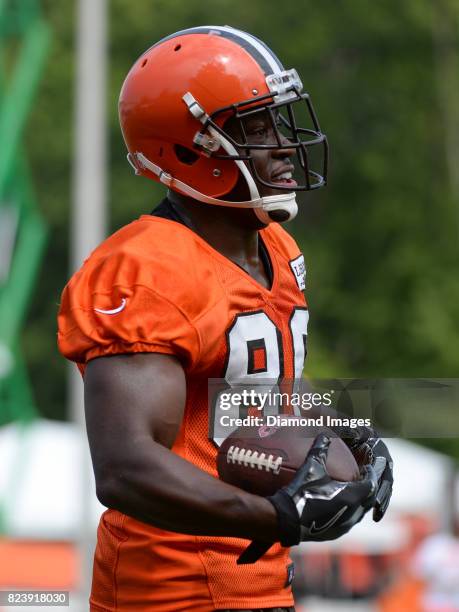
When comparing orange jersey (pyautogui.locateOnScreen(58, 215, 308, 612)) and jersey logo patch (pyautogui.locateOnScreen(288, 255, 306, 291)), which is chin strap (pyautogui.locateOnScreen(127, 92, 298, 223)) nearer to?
orange jersey (pyautogui.locateOnScreen(58, 215, 308, 612))

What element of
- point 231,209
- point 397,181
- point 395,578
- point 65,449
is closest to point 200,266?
point 231,209

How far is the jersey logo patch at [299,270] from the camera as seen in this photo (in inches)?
142

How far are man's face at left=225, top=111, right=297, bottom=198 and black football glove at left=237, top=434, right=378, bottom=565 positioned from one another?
2.34 feet

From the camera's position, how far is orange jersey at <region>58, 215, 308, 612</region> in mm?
3047

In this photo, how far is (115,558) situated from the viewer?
3.28 metres

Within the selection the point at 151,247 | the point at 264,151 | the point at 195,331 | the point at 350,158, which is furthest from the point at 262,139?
the point at 350,158

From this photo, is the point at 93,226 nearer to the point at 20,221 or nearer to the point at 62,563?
the point at 62,563

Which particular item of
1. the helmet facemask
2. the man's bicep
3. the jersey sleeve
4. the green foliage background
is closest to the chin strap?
the helmet facemask

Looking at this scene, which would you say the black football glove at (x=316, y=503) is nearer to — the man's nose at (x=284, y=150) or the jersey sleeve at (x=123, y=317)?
the jersey sleeve at (x=123, y=317)

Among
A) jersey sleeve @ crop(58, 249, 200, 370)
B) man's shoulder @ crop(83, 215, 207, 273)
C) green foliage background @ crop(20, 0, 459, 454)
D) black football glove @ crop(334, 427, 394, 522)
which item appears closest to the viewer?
jersey sleeve @ crop(58, 249, 200, 370)

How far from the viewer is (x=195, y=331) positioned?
3080mm

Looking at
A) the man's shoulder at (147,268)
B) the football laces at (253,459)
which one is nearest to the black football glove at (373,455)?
the football laces at (253,459)

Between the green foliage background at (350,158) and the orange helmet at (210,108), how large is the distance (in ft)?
48.8

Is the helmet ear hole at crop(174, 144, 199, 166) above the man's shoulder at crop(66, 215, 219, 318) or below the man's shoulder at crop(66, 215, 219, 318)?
above
